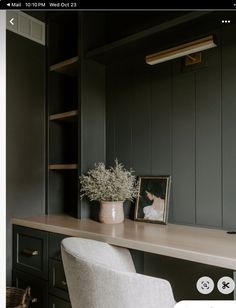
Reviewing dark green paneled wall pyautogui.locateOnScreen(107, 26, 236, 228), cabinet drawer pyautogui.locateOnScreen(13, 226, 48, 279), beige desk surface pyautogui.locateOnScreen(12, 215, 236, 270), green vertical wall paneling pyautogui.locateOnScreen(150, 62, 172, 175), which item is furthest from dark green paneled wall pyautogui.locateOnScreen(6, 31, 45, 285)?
green vertical wall paneling pyautogui.locateOnScreen(150, 62, 172, 175)

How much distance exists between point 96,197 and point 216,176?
0.67 metres

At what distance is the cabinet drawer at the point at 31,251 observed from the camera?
1.58 meters

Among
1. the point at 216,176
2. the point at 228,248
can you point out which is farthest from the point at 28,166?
the point at 228,248

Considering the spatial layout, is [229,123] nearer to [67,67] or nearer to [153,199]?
[153,199]

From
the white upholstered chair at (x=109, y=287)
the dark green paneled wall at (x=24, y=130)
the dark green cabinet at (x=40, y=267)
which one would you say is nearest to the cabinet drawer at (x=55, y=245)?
the dark green cabinet at (x=40, y=267)

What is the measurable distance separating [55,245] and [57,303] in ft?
1.02

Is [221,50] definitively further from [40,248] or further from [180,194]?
[40,248]

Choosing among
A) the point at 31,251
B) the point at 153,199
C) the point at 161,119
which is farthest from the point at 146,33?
the point at 31,251

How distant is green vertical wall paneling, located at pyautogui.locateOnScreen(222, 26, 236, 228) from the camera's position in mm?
1383

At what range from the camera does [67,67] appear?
1.93 metres

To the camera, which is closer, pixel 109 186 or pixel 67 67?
pixel 109 186

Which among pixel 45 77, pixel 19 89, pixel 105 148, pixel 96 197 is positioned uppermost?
pixel 45 77

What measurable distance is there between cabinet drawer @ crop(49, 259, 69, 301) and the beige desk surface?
189 mm

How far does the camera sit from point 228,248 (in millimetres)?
1069
